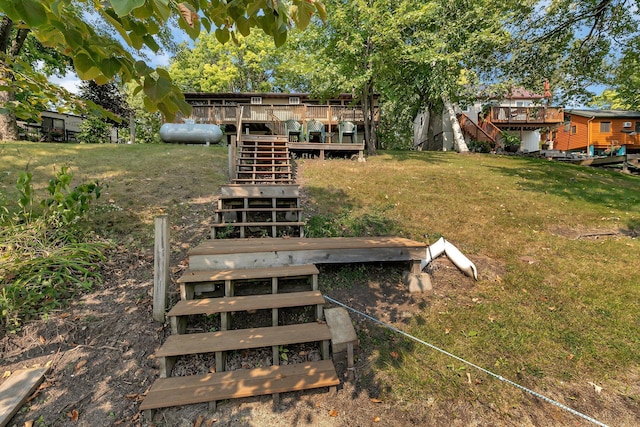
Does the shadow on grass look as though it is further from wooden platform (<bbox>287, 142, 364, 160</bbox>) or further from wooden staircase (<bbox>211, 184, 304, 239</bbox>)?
wooden staircase (<bbox>211, 184, 304, 239</bbox>)

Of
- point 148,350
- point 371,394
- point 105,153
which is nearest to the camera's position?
point 371,394

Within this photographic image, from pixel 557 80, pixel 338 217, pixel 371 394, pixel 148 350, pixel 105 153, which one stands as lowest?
pixel 371 394

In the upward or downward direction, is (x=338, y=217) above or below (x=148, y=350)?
above

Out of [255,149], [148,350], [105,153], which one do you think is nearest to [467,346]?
[148,350]

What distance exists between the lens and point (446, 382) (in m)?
2.47

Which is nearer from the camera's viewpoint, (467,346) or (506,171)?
(467,346)

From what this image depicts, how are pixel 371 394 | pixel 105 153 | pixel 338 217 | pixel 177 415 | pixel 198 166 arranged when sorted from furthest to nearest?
pixel 105 153 < pixel 198 166 < pixel 338 217 < pixel 371 394 < pixel 177 415

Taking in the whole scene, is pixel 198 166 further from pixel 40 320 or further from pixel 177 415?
pixel 177 415

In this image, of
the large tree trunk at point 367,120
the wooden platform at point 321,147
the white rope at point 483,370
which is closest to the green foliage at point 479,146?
the large tree trunk at point 367,120

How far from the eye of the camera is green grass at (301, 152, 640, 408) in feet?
8.72

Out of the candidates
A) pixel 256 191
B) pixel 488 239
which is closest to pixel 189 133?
pixel 256 191

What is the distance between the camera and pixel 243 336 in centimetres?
255

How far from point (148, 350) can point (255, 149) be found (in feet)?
22.3

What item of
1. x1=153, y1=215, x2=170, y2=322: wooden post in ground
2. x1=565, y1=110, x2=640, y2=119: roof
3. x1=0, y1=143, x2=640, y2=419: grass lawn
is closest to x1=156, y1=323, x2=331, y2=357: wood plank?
x1=153, y1=215, x2=170, y2=322: wooden post in ground
